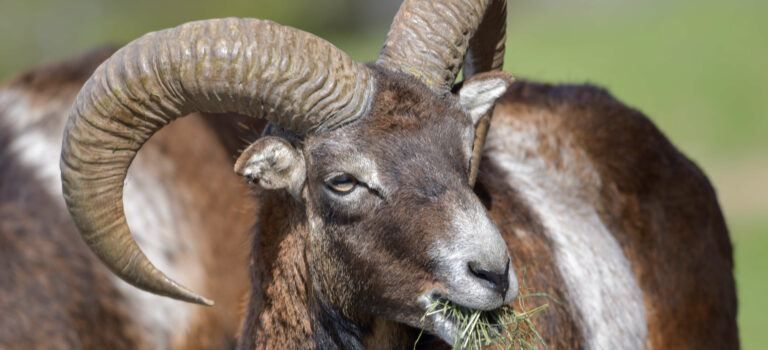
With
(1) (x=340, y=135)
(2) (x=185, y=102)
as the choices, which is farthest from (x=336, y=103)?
(2) (x=185, y=102)

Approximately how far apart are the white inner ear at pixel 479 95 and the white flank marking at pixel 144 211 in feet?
12.1

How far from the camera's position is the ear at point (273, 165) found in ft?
14.9

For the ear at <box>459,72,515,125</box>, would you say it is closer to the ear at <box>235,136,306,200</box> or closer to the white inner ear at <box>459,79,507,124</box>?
the white inner ear at <box>459,79,507,124</box>

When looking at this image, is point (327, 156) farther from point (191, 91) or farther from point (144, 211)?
point (144, 211)

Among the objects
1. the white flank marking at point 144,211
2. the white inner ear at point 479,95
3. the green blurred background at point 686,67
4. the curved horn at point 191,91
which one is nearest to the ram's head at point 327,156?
the curved horn at point 191,91

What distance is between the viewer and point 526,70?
26844 millimetres

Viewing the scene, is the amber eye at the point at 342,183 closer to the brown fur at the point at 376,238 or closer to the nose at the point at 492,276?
the brown fur at the point at 376,238

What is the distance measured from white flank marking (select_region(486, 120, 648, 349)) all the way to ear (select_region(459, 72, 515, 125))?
0.99m

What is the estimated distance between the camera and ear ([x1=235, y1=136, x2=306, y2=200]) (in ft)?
14.9

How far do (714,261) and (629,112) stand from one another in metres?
1.23

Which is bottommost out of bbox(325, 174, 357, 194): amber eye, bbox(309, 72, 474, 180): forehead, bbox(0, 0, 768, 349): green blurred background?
bbox(0, 0, 768, 349): green blurred background

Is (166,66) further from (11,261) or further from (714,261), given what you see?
(714,261)

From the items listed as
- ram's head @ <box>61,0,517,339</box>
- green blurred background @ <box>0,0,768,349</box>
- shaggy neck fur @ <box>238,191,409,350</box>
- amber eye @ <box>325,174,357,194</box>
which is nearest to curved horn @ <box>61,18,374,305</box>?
ram's head @ <box>61,0,517,339</box>

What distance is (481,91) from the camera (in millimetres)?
5090
